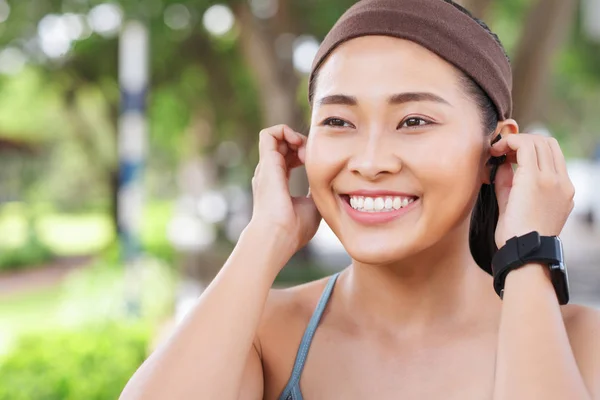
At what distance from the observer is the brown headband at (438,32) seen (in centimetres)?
198

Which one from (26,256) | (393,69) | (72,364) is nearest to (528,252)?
(393,69)

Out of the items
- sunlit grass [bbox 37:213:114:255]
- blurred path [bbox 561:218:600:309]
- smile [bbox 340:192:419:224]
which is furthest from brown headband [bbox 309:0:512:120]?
sunlit grass [bbox 37:213:114:255]

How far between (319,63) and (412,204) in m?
0.50

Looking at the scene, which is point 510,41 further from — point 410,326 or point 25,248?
point 410,326

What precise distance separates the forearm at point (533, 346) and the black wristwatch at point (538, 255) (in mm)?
20

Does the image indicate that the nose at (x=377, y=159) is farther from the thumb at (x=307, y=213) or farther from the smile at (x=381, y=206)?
the thumb at (x=307, y=213)

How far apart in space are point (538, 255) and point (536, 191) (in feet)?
0.61

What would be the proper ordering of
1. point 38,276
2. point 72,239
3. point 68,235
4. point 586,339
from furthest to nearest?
1. point 68,235
2. point 72,239
3. point 38,276
4. point 586,339

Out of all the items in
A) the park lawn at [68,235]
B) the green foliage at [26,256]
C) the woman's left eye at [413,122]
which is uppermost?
the park lawn at [68,235]

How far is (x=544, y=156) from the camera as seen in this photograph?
79.0 inches

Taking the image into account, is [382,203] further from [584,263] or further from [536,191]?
[584,263]

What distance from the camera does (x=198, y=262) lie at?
16.1 metres

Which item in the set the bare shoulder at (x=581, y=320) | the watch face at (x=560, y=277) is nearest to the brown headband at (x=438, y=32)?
the watch face at (x=560, y=277)

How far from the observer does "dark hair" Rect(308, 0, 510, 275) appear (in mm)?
2062
